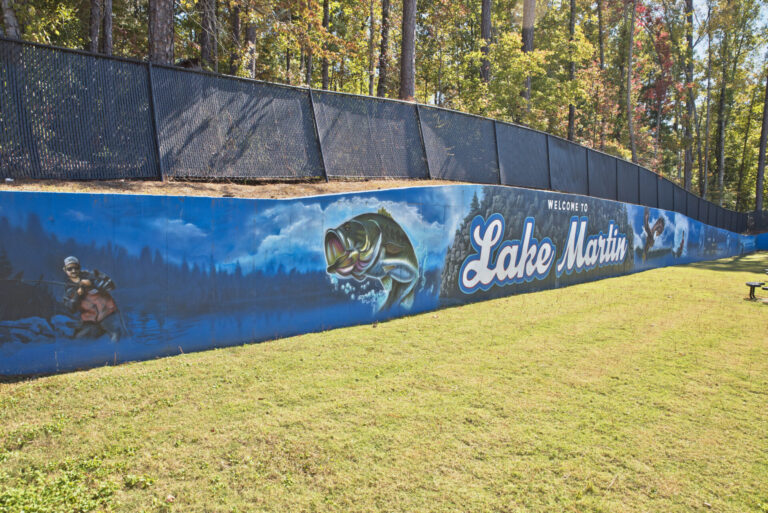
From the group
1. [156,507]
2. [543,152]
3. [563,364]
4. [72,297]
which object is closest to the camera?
[156,507]

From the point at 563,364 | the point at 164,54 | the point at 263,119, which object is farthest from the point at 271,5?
the point at 563,364

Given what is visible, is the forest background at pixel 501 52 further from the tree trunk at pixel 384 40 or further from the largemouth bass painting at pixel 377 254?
the largemouth bass painting at pixel 377 254

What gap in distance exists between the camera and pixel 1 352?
15.8ft

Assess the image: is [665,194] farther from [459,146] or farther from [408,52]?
[459,146]

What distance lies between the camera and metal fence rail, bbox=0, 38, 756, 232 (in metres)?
5.87

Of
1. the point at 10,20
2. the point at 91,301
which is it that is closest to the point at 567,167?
the point at 91,301

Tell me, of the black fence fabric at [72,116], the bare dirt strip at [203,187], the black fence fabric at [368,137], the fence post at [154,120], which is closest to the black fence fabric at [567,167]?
the black fence fabric at [368,137]

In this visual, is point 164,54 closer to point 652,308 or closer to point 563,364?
point 563,364

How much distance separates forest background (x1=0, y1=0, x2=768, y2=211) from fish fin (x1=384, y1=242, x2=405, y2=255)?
20.6 ft

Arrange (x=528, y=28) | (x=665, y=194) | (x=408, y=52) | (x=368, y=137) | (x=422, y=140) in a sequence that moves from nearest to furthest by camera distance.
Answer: (x=368, y=137) → (x=422, y=140) → (x=408, y=52) → (x=665, y=194) → (x=528, y=28)

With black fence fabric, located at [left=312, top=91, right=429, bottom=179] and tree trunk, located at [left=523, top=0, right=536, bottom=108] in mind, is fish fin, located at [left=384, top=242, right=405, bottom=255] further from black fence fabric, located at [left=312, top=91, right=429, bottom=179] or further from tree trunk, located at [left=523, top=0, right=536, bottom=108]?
tree trunk, located at [left=523, top=0, right=536, bottom=108]

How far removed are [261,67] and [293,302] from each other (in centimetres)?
2152

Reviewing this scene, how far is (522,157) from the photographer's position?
13.2 meters

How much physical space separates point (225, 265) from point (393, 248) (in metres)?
3.20
